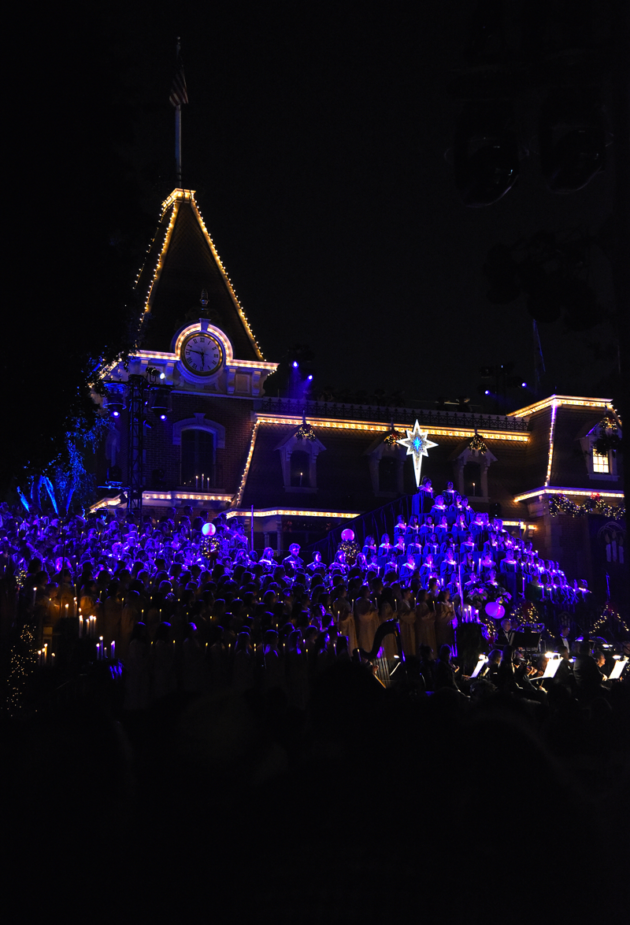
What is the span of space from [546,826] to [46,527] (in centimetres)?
1746

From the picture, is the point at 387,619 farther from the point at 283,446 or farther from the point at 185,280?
the point at 185,280

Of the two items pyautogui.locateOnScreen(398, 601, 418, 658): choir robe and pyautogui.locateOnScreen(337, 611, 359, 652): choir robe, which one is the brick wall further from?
pyautogui.locateOnScreen(398, 601, 418, 658): choir robe

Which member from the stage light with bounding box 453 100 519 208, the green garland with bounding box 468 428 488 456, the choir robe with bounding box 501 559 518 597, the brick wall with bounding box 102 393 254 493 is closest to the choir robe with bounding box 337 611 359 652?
the choir robe with bounding box 501 559 518 597

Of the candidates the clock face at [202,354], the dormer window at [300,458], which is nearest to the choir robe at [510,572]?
the dormer window at [300,458]

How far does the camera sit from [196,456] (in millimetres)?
29812

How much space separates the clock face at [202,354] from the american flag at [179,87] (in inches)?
403

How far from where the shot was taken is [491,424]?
34.7m

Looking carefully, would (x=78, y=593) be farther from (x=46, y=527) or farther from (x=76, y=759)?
(x=76, y=759)

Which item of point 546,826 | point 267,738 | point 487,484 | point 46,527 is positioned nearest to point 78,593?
point 46,527

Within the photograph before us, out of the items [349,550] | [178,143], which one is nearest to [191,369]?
[349,550]

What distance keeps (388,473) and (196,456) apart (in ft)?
24.8

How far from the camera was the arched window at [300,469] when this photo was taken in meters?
30.7

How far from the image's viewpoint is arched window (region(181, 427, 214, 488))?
29.5 m

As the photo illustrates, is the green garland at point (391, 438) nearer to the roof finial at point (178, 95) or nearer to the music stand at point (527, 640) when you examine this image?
the roof finial at point (178, 95)
